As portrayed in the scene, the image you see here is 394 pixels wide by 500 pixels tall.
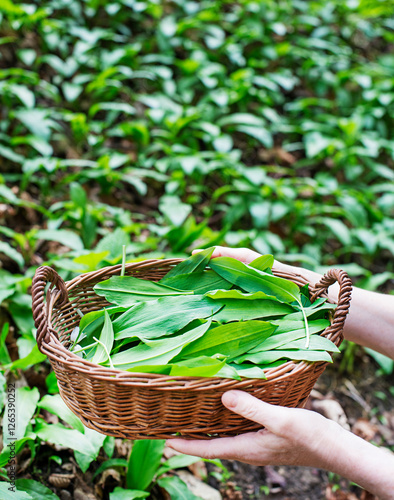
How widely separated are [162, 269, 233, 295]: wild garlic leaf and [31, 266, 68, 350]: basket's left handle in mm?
273

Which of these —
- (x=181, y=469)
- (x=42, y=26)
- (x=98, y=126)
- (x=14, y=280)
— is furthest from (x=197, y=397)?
(x=42, y=26)

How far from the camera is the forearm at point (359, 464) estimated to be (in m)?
0.92

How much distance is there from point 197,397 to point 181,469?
0.77 metres

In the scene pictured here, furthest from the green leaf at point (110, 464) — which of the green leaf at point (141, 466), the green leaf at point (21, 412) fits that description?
the green leaf at point (21, 412)

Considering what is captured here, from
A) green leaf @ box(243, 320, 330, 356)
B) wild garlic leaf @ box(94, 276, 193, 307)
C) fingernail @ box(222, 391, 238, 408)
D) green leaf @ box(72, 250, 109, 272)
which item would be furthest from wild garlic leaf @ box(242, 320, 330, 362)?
green leaf @ box(72, 250, 109, 272)

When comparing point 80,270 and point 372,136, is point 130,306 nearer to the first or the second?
point 80,270

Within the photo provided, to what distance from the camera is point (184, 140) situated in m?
2.75

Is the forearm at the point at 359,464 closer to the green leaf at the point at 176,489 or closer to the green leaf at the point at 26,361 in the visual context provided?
the green leaf at the point at 176,489

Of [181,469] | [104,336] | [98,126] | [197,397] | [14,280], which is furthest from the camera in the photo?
[98,126]

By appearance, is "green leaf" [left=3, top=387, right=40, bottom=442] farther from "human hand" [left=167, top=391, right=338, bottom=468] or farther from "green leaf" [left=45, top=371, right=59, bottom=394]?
"human hand" [left=167, top=391, right=338, bottom=468]

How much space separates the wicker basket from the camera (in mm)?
817

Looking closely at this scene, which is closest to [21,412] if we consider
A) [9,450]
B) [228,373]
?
[9,450]

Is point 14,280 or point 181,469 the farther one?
point 14,280

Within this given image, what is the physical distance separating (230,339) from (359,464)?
14.8 inches
